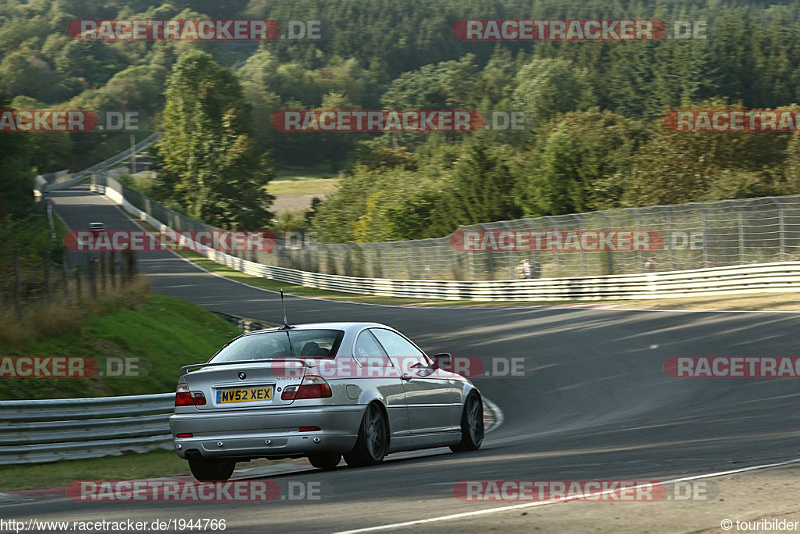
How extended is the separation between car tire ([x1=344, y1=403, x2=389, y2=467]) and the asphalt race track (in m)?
0.15

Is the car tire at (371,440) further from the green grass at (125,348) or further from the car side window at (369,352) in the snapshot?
the green grass at (125,348)

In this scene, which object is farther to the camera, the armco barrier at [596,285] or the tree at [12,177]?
the tree at [12,177]

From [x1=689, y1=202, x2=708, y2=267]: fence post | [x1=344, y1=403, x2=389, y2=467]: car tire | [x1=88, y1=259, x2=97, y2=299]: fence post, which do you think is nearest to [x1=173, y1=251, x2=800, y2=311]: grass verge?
[x1=689, y1=202, x2=708, y2=267]: fence post

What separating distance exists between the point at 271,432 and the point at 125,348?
9.65 meters

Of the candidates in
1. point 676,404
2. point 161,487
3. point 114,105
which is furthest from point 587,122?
point 114,105

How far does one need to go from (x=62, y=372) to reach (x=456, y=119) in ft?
433

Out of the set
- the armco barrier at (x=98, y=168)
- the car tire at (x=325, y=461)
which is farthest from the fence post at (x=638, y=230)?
the armco barrier at (x=98, y=168)

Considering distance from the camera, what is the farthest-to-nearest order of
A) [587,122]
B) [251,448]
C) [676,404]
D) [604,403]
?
[587,122], [604,403], [676,404], [251,448]

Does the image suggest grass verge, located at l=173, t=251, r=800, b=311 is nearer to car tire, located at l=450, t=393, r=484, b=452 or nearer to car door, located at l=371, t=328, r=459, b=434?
car tire, located at l=450, t=393, r=484, b=452

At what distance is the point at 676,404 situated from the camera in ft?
50.3

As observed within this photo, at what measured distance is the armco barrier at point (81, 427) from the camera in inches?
483

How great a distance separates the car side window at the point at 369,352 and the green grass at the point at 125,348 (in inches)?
247

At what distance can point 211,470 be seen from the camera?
32.6 ft

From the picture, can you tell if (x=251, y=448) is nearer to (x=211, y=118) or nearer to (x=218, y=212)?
(x=218, y=212)
